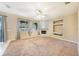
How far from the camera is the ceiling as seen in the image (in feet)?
7.13

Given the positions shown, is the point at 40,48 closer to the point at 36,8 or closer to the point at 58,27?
the point at 58,27

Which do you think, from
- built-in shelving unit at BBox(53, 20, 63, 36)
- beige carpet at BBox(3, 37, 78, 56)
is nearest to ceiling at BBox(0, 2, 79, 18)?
built-in shelving unit at BBox(53, 20, 63, 36)

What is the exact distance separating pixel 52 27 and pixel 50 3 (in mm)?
656

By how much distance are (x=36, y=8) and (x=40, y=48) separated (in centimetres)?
97

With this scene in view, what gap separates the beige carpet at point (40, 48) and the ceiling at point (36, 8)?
69 cm

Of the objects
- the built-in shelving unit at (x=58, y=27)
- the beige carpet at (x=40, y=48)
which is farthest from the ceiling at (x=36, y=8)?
the beige carpet at (x=40, y=48)

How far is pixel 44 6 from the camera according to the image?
7.30 ft

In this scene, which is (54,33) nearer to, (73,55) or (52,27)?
(52,27)

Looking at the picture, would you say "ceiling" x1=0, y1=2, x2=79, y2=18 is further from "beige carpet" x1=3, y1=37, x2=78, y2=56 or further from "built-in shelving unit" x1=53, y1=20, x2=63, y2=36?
"beige carpet" x1=3, y1=37, x2=78, y2=56

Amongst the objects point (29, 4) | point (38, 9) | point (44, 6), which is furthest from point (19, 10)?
point (44, 6)

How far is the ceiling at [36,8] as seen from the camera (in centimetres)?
217

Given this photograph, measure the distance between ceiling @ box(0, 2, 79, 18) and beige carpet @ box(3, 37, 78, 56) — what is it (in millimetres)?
687

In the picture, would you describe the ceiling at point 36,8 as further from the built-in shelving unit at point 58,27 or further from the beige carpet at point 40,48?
the beige carpet at point 40,48

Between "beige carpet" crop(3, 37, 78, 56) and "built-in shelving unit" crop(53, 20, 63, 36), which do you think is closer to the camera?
"beige carpet" crop(3, 37, 78, 56)
